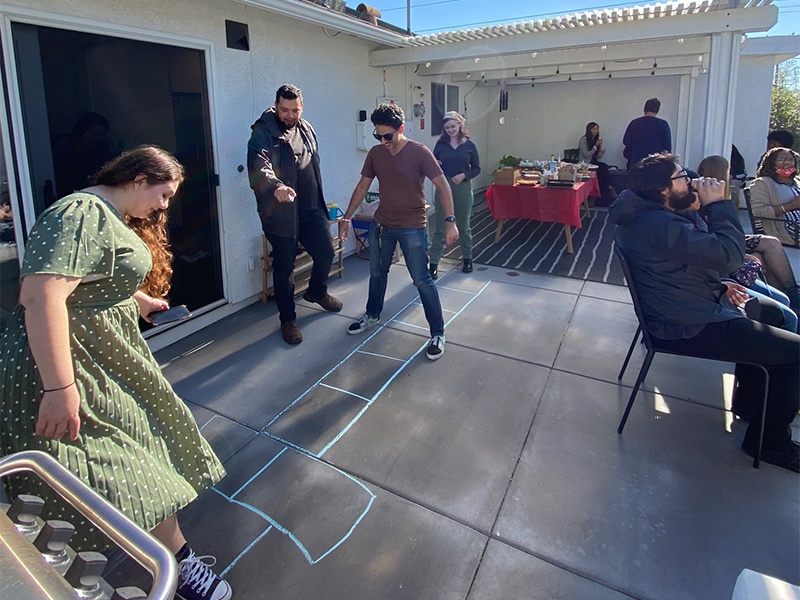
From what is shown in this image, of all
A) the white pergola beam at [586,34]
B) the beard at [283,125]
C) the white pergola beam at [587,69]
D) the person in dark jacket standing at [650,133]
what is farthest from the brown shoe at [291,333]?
the white pergola beam at [587,69]

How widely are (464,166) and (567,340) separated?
2.21 m

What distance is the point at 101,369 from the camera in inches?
57.6

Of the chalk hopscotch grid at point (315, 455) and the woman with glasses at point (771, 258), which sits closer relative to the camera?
the chalk hopscotch grid at point (315, 455)

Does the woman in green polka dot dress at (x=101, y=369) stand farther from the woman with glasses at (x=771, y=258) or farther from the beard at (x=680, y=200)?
the woman with glasses at (x=771, y=258)

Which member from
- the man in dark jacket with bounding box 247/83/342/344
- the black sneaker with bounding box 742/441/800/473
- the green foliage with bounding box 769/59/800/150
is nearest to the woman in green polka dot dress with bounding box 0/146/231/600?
the man in dark jacket with bounding box 247/83/342/344

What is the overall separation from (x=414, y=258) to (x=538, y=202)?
127 inches

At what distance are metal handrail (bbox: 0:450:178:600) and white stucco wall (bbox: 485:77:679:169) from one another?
431 inches

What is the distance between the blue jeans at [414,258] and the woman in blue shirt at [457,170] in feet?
4.71

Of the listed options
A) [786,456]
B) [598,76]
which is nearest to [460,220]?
[786,456]

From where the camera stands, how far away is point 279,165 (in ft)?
11.8

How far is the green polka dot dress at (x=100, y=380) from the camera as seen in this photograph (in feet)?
4.38

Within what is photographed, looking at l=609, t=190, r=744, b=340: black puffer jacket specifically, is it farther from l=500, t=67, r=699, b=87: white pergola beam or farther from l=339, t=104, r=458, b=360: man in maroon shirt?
l=500, t=67, r=699, b=87: white pergola beam

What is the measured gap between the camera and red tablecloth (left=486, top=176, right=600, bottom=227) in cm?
595

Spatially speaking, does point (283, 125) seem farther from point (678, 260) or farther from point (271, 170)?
point (678, 260)
